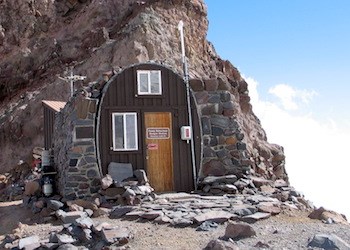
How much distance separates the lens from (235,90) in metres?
36.8

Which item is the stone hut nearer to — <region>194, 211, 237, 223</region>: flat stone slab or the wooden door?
the wooden door

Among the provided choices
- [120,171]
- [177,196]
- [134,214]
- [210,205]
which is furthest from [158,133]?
[134,214]

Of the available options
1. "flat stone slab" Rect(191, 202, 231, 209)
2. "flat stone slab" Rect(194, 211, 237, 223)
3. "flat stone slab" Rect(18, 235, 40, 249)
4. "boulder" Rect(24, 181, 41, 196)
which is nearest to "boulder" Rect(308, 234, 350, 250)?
"flat stone slab" Rect(194, 211, 237, 223)

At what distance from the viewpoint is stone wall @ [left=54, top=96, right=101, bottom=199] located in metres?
13.1

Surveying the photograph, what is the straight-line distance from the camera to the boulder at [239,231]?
8367 mm

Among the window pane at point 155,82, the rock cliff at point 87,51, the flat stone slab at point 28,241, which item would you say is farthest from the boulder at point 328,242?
the rock cliff at point 87,51

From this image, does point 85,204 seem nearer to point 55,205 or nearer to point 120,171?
point 55,205

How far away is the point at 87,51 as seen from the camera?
35969 millimetres

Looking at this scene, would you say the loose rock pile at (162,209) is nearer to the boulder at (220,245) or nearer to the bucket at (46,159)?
the boulder at (220,245)

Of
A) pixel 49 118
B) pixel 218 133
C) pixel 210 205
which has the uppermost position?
pixel 49 118

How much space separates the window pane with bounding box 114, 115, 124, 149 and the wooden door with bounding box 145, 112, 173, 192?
31.1 inches

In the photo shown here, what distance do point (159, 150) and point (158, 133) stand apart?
0.55m

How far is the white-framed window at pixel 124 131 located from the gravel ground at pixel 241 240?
11.1 feet

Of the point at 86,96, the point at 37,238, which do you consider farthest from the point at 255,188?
the point at 37,238
